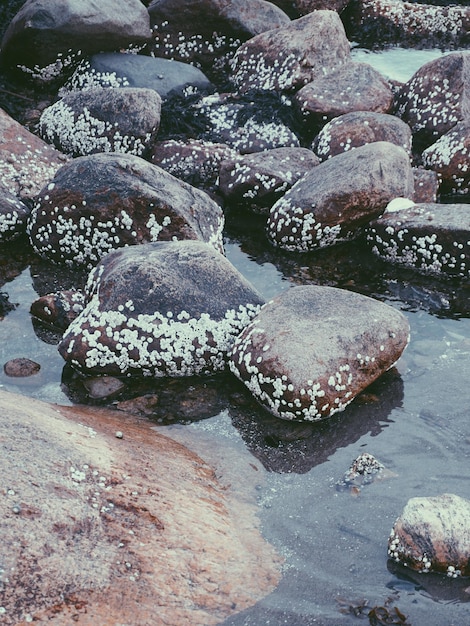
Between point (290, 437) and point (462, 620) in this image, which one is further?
point (290, 437)

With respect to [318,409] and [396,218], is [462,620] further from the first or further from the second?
[396,218]

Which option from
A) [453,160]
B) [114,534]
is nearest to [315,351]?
[114,534]

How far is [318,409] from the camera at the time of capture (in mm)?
5082

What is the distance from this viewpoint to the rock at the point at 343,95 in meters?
8.89

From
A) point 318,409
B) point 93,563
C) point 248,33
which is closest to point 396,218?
point 318,409

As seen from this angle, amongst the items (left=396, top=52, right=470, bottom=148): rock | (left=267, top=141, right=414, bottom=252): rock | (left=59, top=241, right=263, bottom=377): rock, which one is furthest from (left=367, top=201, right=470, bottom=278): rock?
(left=396, top=52, right=470, bottom=148): rock

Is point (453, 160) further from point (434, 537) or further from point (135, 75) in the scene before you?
point (434, 537)

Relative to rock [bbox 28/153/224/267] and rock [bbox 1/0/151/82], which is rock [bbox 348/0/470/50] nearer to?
rock [bbox 1/0/151/82]

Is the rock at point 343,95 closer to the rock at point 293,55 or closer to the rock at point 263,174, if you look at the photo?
the rock at point 293,55

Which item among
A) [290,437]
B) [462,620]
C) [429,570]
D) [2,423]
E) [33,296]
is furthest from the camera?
[33,296]

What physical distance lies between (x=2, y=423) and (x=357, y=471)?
1.98 meters

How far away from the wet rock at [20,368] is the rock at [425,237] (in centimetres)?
315

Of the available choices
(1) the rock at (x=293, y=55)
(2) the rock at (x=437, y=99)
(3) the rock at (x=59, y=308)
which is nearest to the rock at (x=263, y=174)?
(2) the rock at (x=437, y=99)

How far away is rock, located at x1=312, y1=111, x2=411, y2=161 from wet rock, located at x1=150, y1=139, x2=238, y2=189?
96 cm
